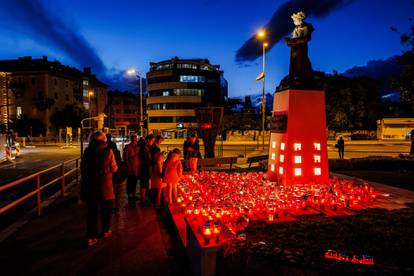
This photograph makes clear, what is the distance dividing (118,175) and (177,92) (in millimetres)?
73571

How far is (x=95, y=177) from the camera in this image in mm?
5664

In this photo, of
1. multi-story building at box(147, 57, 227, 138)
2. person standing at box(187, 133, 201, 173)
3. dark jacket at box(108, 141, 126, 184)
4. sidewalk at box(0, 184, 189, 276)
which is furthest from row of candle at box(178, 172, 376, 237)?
multi-story building at box(147, 57, 227, 138)

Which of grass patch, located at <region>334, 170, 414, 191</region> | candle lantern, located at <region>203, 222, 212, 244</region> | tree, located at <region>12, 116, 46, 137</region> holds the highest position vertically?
tree, located at <region>12, 116, 46, 137</region>

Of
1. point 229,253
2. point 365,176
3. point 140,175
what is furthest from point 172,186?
point 365,176

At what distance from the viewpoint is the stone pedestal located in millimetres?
9922

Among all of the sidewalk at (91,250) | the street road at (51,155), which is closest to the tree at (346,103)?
the street road at (51,155)

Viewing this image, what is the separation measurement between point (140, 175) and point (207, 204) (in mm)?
2680

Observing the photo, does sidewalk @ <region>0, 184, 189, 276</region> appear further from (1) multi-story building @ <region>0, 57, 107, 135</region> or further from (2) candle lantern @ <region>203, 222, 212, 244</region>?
(1) multi-story building @ <region>0, 57, 107, 135</region>

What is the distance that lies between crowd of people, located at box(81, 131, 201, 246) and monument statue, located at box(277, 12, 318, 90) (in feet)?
15.3

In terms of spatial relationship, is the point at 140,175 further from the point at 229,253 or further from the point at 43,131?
the point at 43,131

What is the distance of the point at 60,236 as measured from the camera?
6.34m

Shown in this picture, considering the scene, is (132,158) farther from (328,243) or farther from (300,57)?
(300,57)

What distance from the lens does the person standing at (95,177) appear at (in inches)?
223

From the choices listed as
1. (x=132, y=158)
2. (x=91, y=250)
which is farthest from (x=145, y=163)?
(x=91, y=250)
